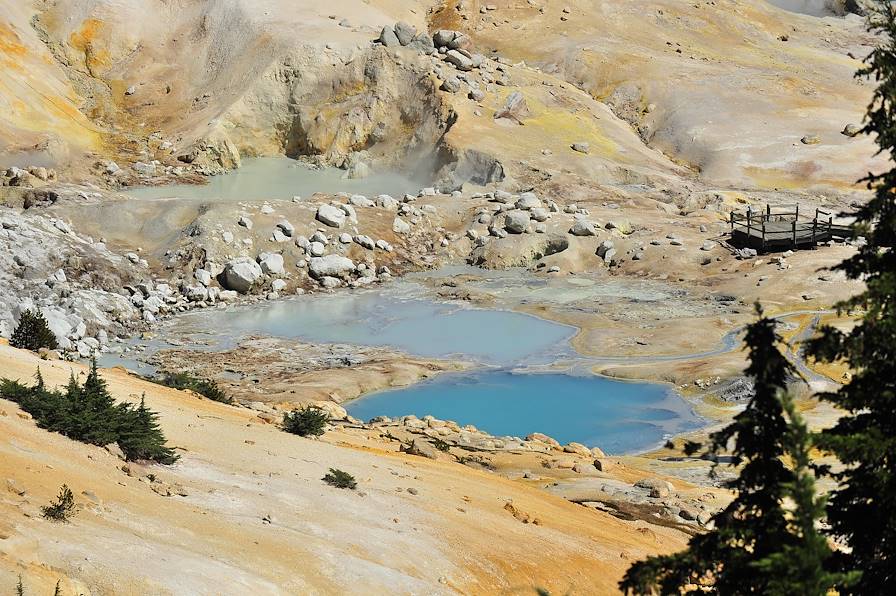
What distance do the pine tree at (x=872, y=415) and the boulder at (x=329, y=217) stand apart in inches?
1512

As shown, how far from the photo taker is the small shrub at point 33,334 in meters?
29.4

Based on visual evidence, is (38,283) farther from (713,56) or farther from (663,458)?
(713,56)

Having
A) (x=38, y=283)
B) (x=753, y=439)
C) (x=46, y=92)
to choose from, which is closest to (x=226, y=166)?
(x=46, y=92)

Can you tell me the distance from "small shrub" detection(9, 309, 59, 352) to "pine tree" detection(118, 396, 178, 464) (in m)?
15.1

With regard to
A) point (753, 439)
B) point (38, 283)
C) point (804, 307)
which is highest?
point (753, 439)

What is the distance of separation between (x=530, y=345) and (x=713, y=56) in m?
48.5

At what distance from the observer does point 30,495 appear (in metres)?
11.5

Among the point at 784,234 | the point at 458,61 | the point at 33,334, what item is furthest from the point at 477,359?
the point at 458,61

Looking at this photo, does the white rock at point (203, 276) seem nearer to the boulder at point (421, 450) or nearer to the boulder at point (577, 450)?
the boulder at point (577, 450)

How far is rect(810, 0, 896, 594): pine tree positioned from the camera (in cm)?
800

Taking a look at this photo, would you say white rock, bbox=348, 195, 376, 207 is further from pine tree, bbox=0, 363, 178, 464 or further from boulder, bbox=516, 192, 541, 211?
pine tree, bbox=0, 363, 178, 464

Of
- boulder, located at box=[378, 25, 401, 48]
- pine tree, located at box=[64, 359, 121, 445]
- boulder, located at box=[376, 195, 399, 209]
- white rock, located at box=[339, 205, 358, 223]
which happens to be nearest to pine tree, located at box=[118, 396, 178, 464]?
pine tree, located at box=[64, 359, 121, 445]

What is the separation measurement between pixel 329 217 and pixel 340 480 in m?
31.3

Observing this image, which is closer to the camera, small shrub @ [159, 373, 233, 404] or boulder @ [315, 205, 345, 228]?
small shrub @ [159, 373, 233, 404]
